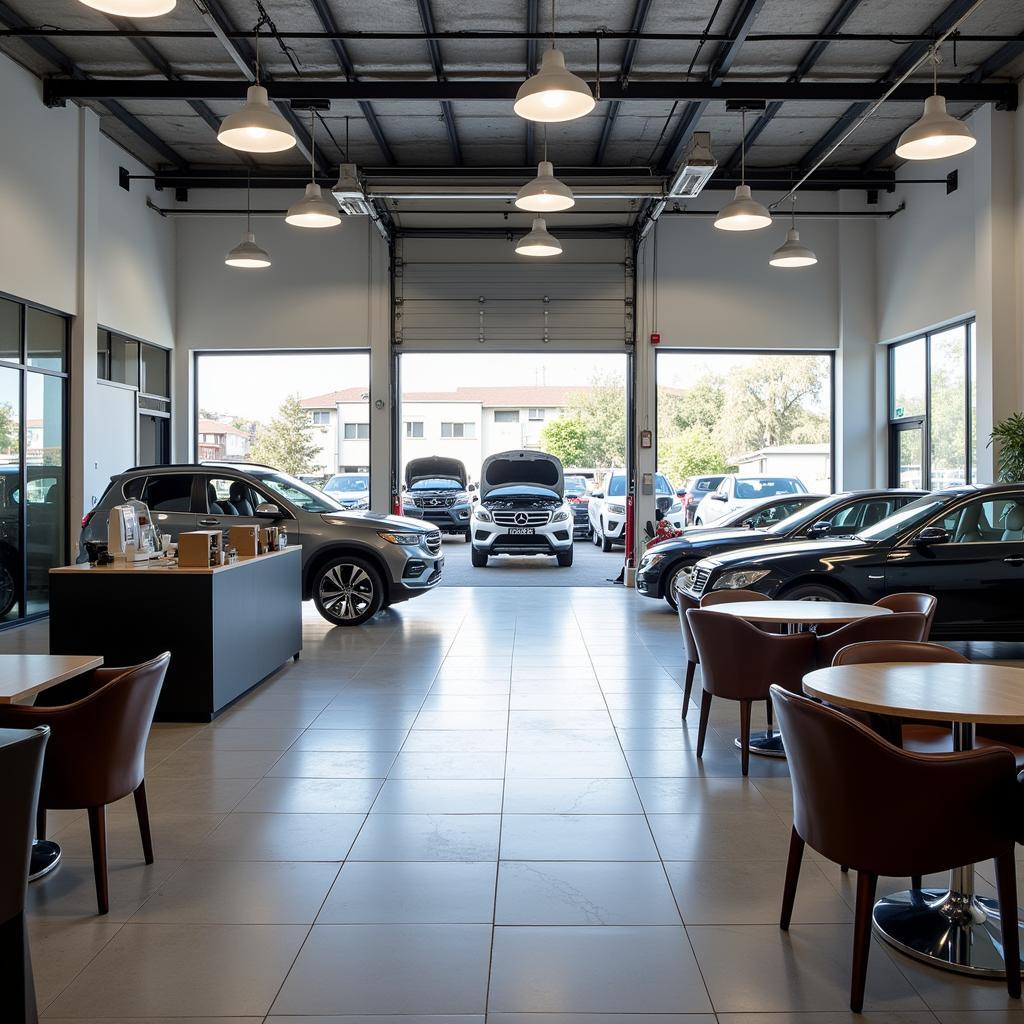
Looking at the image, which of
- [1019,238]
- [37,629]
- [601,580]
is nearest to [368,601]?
[37,629]

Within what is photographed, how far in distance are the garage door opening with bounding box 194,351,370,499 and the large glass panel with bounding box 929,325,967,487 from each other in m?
7.71

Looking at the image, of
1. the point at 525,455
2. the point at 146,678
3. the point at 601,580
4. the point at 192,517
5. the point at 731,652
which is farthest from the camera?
the point at 525,455

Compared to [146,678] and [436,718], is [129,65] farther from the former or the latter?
[146,678]

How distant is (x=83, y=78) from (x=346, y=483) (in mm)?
7435

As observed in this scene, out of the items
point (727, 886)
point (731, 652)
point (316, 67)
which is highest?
point (316, 67)

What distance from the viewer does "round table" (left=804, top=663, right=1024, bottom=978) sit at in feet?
9.12

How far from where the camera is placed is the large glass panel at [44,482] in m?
9.66

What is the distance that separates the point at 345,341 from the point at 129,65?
4.84m

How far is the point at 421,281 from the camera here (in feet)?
45.9

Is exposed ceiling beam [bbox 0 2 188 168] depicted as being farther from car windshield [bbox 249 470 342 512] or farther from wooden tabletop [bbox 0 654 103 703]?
wooden tabletop [bbox 0 654 103 703]

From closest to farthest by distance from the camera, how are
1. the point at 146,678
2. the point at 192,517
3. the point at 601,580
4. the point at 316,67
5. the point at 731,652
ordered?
the point at 146,678
the point at 731,652
the point at 192,517
the point at 316,67
the point at 601,580

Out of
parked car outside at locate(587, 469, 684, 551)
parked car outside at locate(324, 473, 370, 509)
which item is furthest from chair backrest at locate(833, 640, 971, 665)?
parked car outside at locate(324, 473, 370, 509)

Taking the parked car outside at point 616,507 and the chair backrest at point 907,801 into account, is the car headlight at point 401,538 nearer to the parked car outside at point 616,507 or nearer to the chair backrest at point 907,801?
the chair backrest at point 907,801

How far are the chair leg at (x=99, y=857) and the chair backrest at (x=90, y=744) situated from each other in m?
0.06
